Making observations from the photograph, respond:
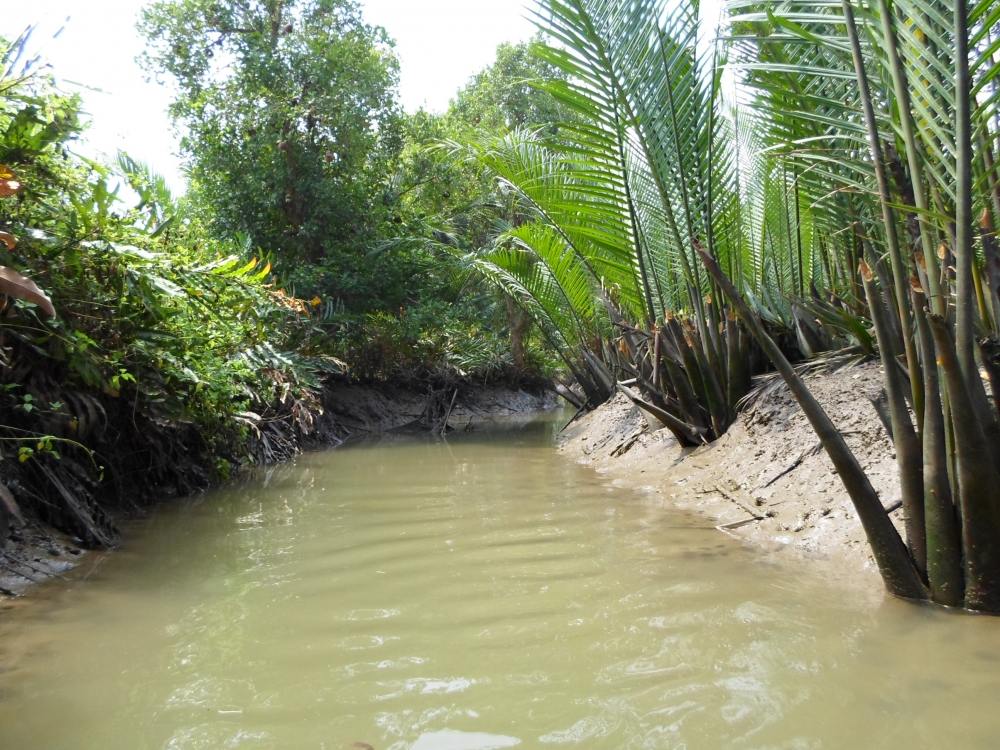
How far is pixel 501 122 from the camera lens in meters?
21.9

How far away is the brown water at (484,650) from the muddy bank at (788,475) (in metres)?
0.25

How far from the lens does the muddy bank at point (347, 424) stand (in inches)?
116

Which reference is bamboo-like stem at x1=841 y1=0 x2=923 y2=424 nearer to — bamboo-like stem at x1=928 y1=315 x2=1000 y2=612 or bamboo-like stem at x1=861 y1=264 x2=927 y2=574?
bamboo-like stem at x1=861 y1=264 x2=927 y2=574

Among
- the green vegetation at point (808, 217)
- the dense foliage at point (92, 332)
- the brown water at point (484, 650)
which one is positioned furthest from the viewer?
the dense foliage at point (92, 332)

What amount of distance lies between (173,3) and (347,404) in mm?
7924

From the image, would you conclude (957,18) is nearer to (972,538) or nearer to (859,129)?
(859,129)

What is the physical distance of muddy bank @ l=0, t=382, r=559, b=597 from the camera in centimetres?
294

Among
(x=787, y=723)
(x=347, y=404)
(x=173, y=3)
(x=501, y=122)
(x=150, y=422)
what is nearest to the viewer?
(x=787, y=723)

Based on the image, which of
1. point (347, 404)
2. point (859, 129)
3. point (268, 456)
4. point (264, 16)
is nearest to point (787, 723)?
point (859, 129)

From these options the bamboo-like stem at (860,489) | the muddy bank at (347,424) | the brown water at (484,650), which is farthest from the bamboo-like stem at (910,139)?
the muddy bank at (347,424)

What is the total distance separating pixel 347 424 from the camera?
1050 centimetres

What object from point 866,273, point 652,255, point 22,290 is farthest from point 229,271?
point 866,273

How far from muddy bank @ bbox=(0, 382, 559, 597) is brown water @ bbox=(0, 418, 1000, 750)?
0.71ft

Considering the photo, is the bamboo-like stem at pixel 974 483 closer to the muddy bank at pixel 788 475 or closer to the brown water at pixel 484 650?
the brown water at pixel 484 650
